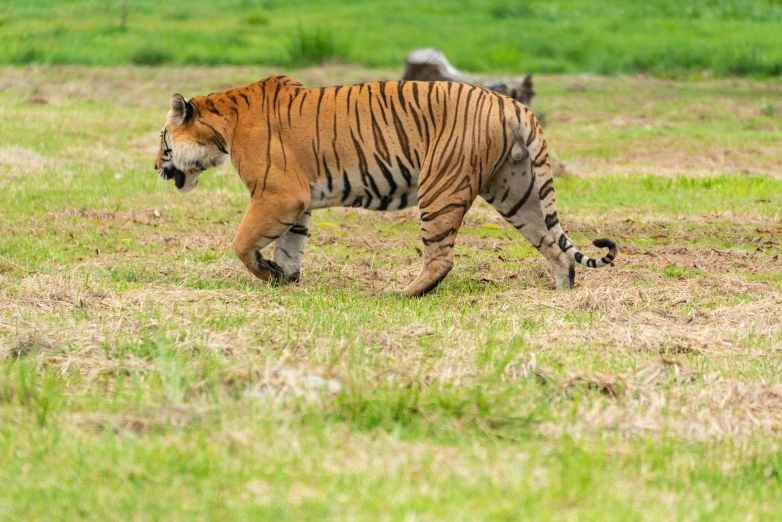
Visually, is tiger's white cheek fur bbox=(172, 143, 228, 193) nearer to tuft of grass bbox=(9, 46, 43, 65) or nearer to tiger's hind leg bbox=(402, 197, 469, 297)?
tiger's hind leg bbox=(402, 197, 469, 297)

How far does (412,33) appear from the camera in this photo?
26062 millimetres

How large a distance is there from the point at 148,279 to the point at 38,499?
399cm

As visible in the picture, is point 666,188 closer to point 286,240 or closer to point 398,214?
point 398,214

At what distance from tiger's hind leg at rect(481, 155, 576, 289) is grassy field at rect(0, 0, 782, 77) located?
50.6 ft

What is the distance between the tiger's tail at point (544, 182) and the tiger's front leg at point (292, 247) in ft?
5.36

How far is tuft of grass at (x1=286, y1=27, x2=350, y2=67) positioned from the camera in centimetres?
2298

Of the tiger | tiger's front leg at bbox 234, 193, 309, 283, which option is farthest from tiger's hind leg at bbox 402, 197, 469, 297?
tiger's front leg at bbox 234, 193, 309, 283

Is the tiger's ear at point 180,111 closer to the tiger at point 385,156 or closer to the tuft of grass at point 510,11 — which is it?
the tiger at point 385,156

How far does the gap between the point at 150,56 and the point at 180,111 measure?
16.0 metres

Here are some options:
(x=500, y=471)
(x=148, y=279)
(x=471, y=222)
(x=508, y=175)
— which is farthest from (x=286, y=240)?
(x=500, y=471)

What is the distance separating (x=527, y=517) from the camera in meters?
3.46

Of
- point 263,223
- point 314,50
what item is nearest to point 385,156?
point 263,223

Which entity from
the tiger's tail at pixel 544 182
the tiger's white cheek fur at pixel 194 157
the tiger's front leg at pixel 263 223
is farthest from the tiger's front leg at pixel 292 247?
the tiger's tail at pixel 544 182

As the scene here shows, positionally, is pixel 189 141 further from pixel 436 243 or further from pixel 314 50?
pixel 314 50
